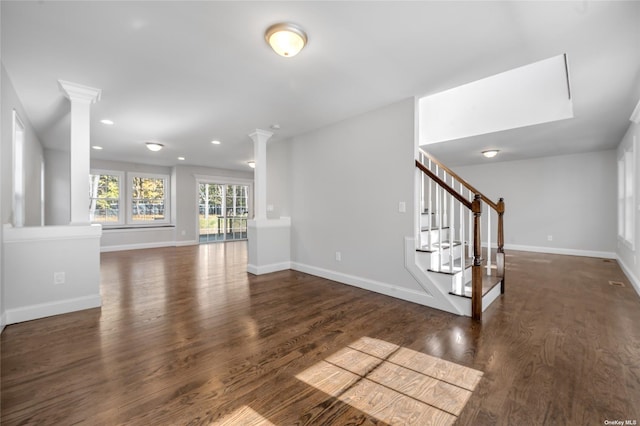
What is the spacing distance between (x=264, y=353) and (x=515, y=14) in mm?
3079

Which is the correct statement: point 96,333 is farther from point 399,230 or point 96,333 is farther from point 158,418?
point 399,230

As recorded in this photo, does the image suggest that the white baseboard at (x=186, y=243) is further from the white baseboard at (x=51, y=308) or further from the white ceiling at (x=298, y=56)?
the white baseboard at (x=51, y=308)

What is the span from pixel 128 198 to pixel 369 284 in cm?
737

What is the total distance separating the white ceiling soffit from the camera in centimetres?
393

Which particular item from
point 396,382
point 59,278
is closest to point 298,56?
point 396,382

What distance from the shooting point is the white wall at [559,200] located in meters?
6.20

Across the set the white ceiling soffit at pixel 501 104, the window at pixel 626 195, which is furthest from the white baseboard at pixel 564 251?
the white ceiling soffit at pixel 501 104

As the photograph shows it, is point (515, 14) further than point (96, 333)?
No

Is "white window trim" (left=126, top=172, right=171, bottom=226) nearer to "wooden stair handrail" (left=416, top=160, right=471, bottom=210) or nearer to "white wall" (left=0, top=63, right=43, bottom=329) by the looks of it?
"white wall" (left=0, top=63, right=43, bottom=329)

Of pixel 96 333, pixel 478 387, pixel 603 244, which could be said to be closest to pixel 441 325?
pixel 478 387

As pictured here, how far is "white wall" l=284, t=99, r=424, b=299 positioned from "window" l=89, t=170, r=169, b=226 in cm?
542

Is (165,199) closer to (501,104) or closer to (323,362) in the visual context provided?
(323,362)

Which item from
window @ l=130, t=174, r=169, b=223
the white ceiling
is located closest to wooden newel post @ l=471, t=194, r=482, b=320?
the white ceiling

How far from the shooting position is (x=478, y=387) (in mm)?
1703
